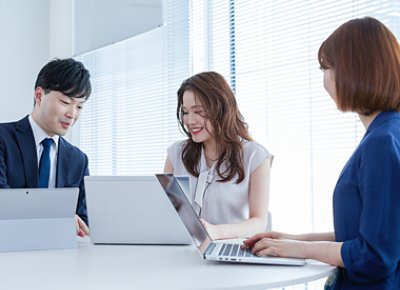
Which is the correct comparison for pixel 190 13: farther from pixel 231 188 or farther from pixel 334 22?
pixel 231 188

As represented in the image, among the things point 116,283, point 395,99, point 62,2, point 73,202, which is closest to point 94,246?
point 73,202

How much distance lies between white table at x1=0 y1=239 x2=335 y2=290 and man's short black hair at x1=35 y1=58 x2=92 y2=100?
3.15 feet

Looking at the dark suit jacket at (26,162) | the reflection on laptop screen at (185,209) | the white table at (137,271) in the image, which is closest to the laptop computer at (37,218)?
the white table at (137,271)

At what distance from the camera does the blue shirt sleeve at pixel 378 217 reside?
109cm

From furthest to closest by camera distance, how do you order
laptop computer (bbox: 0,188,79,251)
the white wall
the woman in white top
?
the white wall → the woman in white top → laptop computer (bbox: 0,188,79,251)

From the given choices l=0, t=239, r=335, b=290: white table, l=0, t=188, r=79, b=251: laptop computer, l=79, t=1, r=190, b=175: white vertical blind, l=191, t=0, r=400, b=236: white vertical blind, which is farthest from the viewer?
l=79, t=1, r=190, b=175: white vertical blind

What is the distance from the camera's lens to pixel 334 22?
2205 mm

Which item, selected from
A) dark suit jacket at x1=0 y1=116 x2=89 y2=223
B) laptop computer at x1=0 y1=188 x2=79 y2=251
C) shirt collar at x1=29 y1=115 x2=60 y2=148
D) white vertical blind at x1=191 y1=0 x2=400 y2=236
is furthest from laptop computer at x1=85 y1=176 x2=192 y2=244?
white vertical blind at x1=191 y1=0 x2=400 y2=236

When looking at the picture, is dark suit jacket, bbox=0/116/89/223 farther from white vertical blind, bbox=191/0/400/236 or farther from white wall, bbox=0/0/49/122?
white wall, bbox=0/0/49/122

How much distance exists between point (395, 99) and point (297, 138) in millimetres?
1160

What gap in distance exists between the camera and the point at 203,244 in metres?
1.34

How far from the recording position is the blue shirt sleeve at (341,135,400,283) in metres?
1.09

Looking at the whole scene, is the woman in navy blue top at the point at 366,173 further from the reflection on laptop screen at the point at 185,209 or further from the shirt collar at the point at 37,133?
the shirt collar at the point at 37,133

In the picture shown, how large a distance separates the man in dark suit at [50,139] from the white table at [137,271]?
0.75 m
